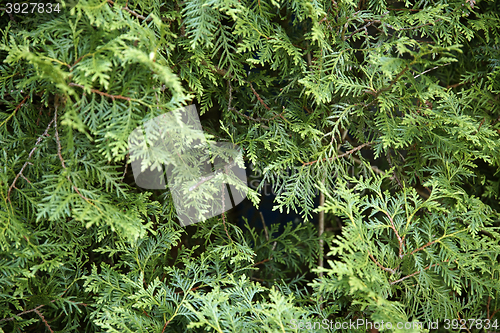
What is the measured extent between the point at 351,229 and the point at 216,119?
2.07 ft

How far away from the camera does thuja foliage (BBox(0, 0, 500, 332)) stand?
30.7 inches

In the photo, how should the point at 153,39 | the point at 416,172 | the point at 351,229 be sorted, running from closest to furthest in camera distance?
the point at 153,39 → the point at 351,229 → the point at 416,172

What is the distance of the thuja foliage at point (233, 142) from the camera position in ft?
2.56

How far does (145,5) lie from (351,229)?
794 millimetres

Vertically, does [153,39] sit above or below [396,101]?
above

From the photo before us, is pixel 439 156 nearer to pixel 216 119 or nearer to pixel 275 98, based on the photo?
pixel 275 98

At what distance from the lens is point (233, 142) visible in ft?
3.17

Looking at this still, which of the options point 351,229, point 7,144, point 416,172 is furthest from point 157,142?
point 416,172

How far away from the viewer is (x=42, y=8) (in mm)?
873

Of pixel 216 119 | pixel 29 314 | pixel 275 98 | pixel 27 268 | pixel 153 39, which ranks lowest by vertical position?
pixel 29 314

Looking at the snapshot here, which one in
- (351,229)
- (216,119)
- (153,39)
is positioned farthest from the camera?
(216,119)

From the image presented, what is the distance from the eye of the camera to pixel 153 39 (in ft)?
2.48

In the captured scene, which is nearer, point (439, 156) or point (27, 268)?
point (27, 268)

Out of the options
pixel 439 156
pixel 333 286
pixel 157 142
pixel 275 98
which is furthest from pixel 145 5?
pixel 439 156
